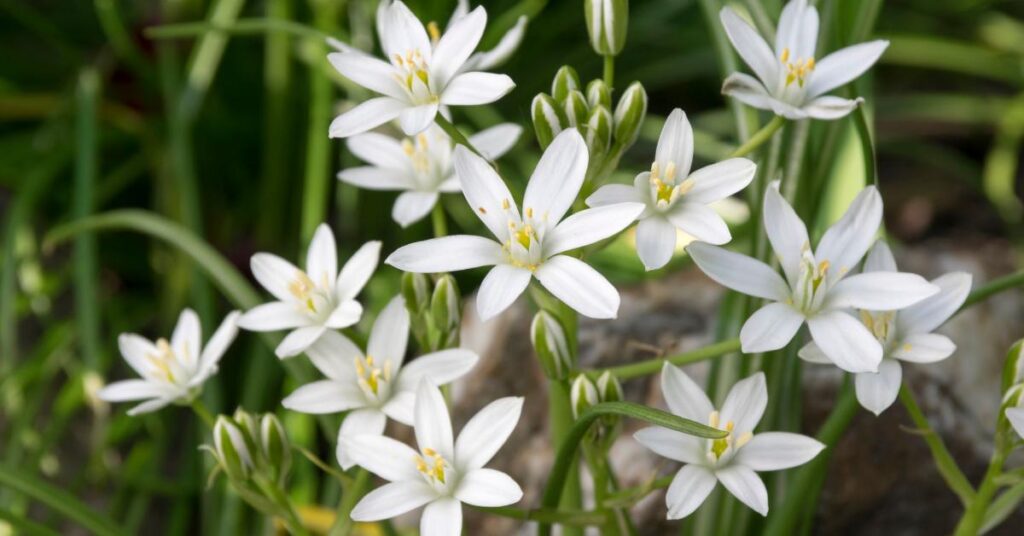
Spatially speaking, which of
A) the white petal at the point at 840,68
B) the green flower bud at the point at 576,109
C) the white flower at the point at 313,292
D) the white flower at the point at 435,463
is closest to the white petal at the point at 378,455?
the white flower at the point at 435,463

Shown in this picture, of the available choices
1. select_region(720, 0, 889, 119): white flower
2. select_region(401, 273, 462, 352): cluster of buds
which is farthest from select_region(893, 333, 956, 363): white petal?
select_region(401, 273, 462, 352): cluster of buds

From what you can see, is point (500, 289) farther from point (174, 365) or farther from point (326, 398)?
point (174, 365)

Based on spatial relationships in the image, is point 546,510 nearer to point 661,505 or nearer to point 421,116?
point 421,116

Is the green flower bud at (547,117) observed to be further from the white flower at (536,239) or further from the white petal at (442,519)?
the white petal at (442,519)

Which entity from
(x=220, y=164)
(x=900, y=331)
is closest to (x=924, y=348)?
(x=900, y=331)

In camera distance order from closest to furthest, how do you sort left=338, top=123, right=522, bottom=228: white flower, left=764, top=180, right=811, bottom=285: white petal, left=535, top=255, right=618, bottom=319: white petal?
left=535, top=255, right=618, bottom=319: white petal → left=764, top=180, right=811, bottom=285: white petal → left=338, top=123, right=522, bottom=228: white flower

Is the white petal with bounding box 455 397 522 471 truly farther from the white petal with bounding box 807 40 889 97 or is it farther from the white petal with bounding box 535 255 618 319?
the white petal with bounding box 807 40 889 97

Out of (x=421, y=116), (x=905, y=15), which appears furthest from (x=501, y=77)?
(x=905, y=15)
